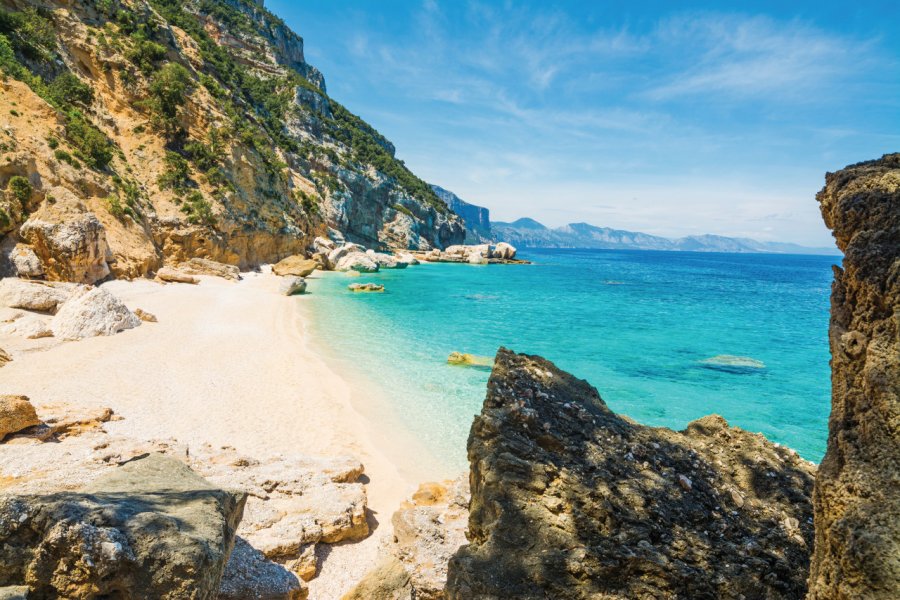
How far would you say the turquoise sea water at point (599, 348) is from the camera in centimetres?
1407

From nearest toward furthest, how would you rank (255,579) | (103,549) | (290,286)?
(103,549) < (255,579) < (290,286)

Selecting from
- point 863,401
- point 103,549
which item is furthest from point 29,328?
point 863,401

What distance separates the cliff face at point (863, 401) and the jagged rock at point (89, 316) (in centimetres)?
1822

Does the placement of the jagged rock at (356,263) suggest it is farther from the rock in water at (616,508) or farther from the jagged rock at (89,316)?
the rock in water at (616,508)

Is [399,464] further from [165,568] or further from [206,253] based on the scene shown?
[206,253]

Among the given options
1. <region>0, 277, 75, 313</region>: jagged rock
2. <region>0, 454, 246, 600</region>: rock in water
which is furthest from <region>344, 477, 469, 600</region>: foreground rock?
<region>0, 277, 75, 313</region>: jagged rock

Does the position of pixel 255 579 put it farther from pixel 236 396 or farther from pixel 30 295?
pixel 30 295

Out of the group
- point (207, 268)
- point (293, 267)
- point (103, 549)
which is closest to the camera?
point (103, 549)

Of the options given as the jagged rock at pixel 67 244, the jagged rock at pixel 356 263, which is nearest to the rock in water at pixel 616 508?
the jagged rock at pixel 67 244

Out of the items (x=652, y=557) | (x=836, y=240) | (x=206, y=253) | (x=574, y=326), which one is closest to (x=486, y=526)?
(x=652, y=557)

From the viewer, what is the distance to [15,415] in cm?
732

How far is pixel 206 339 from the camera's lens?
1611 cm

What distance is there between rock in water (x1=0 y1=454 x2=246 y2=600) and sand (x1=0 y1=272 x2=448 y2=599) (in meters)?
2.62

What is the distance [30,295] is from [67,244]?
395 centimetres
